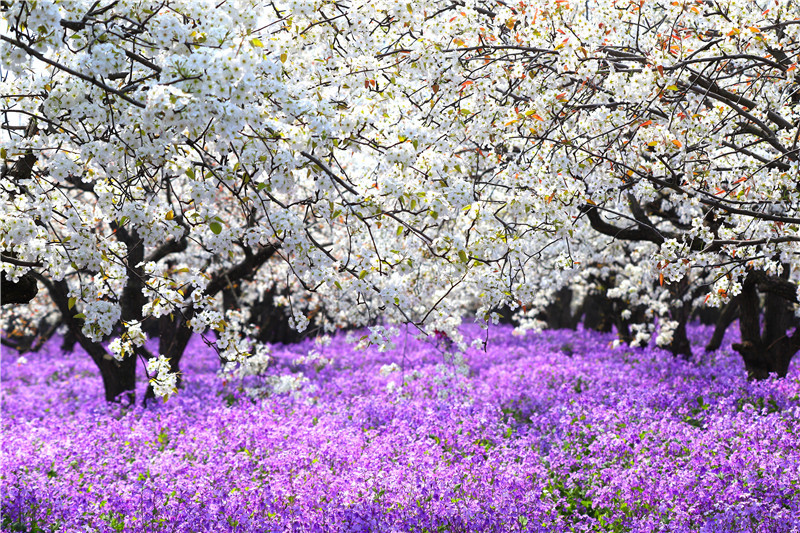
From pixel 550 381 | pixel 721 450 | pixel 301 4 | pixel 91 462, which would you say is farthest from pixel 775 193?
pixel 91 462

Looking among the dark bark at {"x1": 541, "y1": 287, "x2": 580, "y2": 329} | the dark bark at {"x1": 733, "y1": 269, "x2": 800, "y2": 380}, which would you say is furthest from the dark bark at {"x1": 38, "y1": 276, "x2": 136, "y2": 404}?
the dark bark at {"x1": 541, "y1": 287, "x2": 580, "y2": 329}

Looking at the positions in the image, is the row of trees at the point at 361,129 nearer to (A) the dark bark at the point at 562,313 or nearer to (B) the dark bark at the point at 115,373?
(B) the dark bark at the point at 115,373

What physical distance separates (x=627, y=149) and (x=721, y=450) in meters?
4.05

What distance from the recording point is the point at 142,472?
7.83 metres

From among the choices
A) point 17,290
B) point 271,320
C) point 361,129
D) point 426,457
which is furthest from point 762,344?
point 271,320

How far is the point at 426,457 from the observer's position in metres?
7.63

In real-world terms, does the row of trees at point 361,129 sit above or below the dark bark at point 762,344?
above

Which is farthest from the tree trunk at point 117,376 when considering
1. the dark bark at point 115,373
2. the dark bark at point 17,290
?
the dark bark at point 17,290

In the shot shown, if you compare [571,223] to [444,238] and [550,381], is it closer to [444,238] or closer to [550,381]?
[444,238]

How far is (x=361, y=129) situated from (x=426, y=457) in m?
4.57

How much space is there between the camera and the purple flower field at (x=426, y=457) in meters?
6.14

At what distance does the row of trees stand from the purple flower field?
153cm

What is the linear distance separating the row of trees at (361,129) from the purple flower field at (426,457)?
1530 mm

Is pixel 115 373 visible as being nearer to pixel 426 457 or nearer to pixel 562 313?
pixel 426 457
